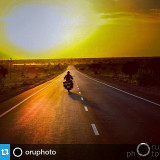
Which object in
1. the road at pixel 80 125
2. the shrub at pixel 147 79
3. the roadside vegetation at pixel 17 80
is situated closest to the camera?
the road at pixel 80 125

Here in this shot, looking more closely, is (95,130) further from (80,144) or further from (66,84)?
(66,84)

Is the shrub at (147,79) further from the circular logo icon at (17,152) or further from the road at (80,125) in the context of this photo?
the circular logo icon at (17,152)

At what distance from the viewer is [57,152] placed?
6.19 meters

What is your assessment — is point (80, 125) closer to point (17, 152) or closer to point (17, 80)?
point (17, 152)

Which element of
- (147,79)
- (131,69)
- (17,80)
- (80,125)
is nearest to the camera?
(80,125)

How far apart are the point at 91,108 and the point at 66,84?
9309 mm

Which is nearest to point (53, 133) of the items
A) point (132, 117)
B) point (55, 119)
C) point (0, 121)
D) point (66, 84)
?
point (55, 119)

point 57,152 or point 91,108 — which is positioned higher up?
point 91,108

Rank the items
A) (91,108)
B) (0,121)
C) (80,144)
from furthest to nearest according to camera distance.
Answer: (91,108) → (0,121) → (80,144)

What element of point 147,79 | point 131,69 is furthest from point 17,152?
point 131,69

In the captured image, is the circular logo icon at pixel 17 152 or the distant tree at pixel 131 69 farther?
the distant tree at pixel 131 69

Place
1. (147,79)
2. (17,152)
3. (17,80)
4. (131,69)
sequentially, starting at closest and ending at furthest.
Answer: (17,152) → (147,79) → (17,80) → (131,69)

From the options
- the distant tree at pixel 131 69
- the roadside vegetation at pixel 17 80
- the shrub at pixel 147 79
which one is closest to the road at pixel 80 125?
the roadside vegetation at pixel 17 80

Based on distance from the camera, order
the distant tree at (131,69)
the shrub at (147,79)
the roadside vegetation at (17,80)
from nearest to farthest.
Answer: the roadside vegetation at (17,80)
the shrub at (147,79)
the distant tree at (131,69)
